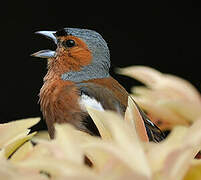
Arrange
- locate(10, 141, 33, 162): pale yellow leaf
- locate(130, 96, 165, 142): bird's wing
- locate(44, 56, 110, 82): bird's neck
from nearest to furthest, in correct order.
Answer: locate(10, 141, 33, 162): pale yellow leaf, locate(130, 96, 165, 142): bird's wing, locate(44, 56, 110, 82): bird's neck

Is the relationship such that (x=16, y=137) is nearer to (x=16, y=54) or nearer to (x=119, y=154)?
(x=119, y=154)

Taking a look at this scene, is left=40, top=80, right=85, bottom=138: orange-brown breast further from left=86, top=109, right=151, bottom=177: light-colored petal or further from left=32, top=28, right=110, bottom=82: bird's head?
left=86, top=109, right=151, bottom=177: light-colored petal

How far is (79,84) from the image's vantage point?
1.35 m

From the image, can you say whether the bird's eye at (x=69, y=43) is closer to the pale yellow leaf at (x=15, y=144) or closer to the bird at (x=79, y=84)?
the bird at (x=79, y=84)

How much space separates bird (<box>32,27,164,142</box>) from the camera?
1200 mm

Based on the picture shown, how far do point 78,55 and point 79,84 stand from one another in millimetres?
186

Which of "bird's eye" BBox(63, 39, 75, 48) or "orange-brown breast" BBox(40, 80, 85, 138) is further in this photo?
"bird's eye" BBox(63, 39, 75, 48)

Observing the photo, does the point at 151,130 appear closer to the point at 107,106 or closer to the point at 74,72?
the point at 107,106

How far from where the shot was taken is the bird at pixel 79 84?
1.20m

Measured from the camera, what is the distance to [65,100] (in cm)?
128

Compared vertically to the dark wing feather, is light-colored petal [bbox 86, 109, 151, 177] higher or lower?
higher

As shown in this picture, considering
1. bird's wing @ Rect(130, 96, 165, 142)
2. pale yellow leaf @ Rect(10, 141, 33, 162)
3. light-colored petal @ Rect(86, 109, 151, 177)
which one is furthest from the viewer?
bird's wing @ Rect(130, 96, 165, 142)

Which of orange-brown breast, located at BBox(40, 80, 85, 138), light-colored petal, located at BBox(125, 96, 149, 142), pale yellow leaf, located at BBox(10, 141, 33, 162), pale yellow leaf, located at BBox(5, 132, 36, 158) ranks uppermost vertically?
light-colored petal, located at BBox(125, 96, 149, 142)

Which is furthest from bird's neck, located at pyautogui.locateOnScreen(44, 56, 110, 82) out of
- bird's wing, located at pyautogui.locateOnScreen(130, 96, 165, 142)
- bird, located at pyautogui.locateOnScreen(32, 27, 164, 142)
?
bird's wing, located at pyautogui.locateOnScreen(130, 96, 165, 142)
